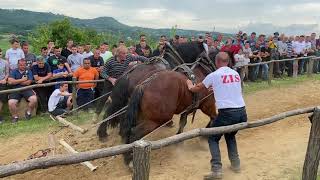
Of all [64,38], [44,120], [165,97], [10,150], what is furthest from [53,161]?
[64,38]

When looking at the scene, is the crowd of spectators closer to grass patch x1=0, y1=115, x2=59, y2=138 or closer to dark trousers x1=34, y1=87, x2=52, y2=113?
dark trousers x1=34, y1=87, x2=52, y2=113

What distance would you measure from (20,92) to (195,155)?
508cm

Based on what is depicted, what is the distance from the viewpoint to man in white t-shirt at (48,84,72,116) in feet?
34.0

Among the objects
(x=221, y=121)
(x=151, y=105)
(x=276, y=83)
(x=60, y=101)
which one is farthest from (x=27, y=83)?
(x=276, y=83)

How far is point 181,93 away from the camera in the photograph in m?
6.73

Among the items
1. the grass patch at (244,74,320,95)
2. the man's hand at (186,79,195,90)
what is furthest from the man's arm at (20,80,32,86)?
the grass patch at (244,74,320,95)

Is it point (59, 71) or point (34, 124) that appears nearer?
point (34, 124)

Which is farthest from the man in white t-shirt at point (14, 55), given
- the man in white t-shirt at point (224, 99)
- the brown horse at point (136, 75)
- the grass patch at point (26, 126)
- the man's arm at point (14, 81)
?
the man in white t-shirt at point (224, 99)

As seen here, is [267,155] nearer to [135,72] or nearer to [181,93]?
[181,93]

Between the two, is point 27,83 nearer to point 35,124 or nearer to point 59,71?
point 59,71

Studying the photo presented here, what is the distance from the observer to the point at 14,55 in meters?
11.0

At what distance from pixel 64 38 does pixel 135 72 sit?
3293 centimetres

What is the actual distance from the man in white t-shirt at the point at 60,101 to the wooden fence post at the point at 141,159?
21.7 ft

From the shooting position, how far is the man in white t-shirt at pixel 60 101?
408 inches
